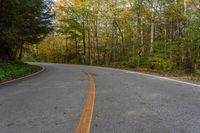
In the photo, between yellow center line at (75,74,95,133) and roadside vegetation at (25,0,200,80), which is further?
roadside vegetation at (25,0,200,80)

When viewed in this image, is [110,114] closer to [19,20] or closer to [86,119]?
[86,119]

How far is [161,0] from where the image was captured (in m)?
22.5

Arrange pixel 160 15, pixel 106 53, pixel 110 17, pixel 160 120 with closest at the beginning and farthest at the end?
pixel 160 120 → pixel 160 15 → pixel 110 17 → pixel 106 53

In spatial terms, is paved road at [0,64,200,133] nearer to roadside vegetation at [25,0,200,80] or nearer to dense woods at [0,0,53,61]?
roadside vegetation at [25,0,200,80]

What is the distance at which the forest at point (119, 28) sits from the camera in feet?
60.6

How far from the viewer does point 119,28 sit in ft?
111

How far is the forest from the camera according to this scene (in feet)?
60.6

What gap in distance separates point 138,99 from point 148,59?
17.6 meters

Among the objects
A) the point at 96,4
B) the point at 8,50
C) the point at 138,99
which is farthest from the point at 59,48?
the point at 138,99

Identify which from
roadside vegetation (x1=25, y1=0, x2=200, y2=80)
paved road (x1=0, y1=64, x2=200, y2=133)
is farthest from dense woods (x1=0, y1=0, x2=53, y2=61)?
paved road (x1=0, y1=64, x2=200, y2=133)

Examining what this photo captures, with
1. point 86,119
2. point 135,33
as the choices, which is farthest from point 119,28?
point 86,119

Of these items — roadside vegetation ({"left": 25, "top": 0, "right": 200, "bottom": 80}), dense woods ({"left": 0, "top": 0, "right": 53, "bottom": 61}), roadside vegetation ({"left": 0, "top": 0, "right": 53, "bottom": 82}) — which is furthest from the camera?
roadside vegetation ({"left": 25, "top": 0, "right": 200, "bottom": 80})

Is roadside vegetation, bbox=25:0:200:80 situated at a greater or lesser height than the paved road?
greater

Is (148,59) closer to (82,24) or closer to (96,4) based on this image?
(96,4)
